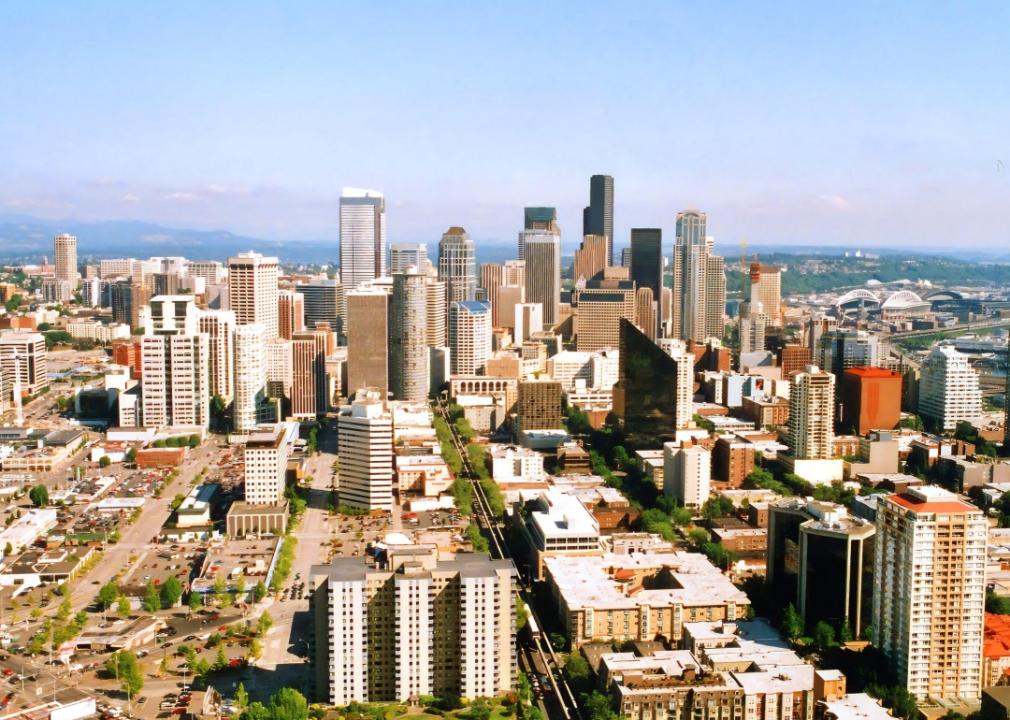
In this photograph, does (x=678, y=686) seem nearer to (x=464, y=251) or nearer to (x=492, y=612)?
(x=492, y=612)

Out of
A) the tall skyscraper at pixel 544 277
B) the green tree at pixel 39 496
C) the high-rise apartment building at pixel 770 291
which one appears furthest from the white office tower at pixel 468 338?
the high-rise apartment building at pixel 770 291

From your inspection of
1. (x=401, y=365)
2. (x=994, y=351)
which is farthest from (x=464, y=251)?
(x=994, y=351)

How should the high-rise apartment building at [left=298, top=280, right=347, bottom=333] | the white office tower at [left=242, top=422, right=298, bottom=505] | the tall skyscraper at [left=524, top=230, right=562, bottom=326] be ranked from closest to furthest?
the white office tower at [left=242, top=422, right=298, bottom=505], the high-rise apartment building at [left=298, top=280, right=347, bottom=333], the tall skyscraper at [left=524, top=230, right=562, bottom=326]

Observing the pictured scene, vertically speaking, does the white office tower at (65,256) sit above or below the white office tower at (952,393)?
above

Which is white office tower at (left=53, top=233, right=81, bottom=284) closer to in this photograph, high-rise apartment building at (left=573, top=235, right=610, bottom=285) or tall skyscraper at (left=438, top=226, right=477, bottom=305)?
high-rise apartment building at (left=573, top=235, right=610, bottom=285)

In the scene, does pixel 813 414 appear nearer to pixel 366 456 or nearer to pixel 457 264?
pixel 366 456

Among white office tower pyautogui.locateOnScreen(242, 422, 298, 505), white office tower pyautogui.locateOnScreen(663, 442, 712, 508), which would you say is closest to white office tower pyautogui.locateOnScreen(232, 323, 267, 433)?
white office tower pyautogui.locateOnScreen(242, 422, 298, 505)

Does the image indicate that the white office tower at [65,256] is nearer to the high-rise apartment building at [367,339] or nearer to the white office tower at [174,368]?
the high-rise apartment building at [367,339]
